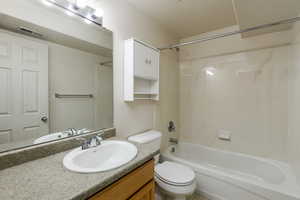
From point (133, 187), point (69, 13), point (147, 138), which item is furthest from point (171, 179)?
point (69, 13)

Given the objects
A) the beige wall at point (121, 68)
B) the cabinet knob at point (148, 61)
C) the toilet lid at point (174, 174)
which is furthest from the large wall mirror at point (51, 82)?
the toilet lid at point (174, 174)

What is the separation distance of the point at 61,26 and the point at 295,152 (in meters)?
2.54

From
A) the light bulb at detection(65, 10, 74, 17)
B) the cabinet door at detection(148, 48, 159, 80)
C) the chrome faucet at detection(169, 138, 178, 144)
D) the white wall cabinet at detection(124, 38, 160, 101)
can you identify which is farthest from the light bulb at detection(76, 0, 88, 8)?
the chrome faucet at detection(169, 138, 178, 144)

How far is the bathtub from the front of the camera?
134 cm

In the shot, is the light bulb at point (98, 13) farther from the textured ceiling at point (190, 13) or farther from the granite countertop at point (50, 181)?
the granite countertop at point (50, 181)

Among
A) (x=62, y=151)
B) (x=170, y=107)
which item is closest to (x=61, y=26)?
(x=62, y=151)

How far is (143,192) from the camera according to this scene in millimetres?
915

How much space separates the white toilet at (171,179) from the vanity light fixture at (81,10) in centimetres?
125

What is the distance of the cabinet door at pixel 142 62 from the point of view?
156 cm

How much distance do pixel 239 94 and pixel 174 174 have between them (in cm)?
149

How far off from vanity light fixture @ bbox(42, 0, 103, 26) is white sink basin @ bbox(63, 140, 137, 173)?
1.10 meters

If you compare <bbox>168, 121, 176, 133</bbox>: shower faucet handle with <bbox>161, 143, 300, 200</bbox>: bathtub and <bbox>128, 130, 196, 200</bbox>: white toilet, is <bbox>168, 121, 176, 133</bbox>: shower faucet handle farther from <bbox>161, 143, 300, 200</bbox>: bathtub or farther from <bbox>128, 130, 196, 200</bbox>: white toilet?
<bbox>128, 130, 196, 200</bbox>: white toilet

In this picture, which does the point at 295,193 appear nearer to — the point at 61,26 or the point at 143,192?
the point at 143,192

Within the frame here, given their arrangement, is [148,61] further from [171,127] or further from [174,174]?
[174,174]
